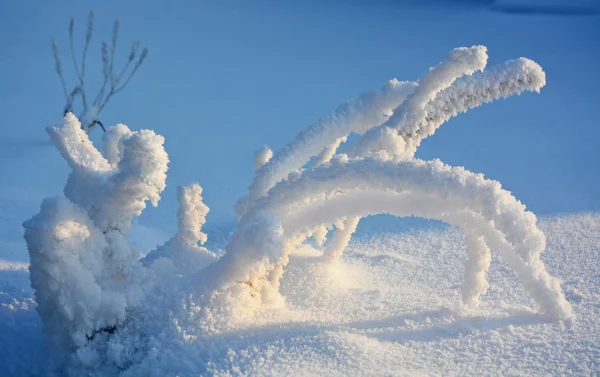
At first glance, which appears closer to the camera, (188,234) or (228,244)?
(228,244)

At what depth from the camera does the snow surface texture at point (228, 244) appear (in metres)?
0.82

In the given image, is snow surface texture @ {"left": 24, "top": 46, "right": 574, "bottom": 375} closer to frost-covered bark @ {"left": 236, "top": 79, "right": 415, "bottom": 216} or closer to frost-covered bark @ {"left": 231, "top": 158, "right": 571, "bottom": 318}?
frost-covered bark @ {"left": 231, "top": 158, "right": 571, "bottom": 318}

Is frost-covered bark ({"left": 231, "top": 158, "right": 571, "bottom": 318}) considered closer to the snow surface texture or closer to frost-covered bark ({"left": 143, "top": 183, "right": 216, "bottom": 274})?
the snow surface texture

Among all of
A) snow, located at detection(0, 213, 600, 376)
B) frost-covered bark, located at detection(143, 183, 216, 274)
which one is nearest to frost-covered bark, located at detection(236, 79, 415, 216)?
frost-covered bark, located at detection(143, 183, 216, 274)

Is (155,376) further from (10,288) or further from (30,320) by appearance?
(10,288)

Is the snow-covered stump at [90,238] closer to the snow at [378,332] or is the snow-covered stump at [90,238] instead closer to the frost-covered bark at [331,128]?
the snow at [378,332]

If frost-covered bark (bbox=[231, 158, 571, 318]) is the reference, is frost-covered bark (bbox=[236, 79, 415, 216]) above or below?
above

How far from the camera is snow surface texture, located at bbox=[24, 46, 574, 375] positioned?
823mm

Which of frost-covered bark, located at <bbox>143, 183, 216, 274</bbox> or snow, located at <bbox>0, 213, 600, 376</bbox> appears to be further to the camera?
frost-covered bark, located at <bbox>143, 183, 216, 274</bbox>

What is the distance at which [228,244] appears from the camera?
90cm

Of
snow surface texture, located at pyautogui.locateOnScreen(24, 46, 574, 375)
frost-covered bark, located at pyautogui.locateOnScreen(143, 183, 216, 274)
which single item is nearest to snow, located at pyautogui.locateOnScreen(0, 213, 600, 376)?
snow surface texture, located at pyautogui.locateOnScreen(24, 46, 574, 375)

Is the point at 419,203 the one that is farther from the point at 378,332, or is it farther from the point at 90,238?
the point at 90,238

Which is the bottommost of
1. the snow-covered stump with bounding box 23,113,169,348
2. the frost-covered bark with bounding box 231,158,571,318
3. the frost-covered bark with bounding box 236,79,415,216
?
the snow-covered stump with bounding box 23,113,169,348

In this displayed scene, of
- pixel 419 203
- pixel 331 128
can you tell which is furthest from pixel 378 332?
pixel 331 128
